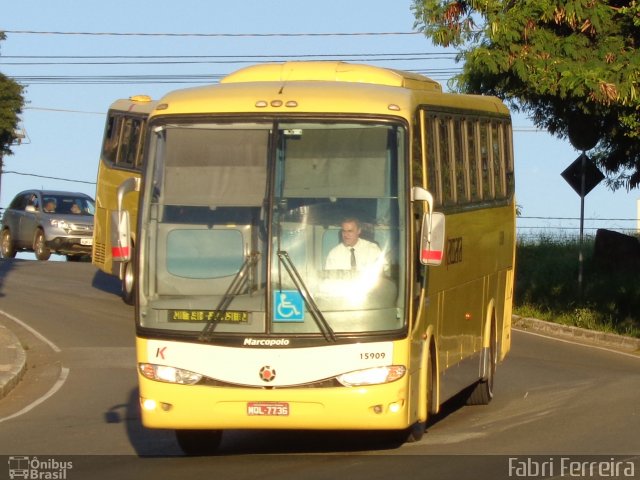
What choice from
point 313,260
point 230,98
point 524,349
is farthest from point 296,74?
point 524,349

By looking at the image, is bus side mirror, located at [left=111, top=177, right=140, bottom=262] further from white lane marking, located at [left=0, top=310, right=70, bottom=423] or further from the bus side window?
the bus side window

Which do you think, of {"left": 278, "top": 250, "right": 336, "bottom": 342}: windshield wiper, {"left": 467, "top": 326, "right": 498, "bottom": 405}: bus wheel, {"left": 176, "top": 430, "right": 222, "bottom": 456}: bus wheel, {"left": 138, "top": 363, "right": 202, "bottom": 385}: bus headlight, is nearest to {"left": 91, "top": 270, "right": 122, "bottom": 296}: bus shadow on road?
{"left": 467, "top": 326, "right": 498, "bottom": 405}: bus wheel

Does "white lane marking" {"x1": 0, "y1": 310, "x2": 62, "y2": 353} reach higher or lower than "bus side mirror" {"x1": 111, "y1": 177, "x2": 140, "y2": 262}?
lower

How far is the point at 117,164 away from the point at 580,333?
8749 mm

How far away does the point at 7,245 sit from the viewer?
3406 centimetres

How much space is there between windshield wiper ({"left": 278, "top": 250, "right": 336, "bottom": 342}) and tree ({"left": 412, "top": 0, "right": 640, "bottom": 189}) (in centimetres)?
803

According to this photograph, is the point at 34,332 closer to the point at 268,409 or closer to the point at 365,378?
the point at 268,409

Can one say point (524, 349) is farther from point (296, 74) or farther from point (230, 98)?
point (230, 98)

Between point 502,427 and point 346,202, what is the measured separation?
3.19m

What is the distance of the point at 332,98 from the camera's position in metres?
10.7

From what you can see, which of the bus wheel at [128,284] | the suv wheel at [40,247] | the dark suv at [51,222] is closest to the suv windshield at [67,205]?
the dark suv at [51,222]

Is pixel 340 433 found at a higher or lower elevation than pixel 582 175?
lower

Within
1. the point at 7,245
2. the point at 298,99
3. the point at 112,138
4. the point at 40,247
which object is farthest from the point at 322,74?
the point at 7,245

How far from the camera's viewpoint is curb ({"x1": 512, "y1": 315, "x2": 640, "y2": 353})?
2161cm
